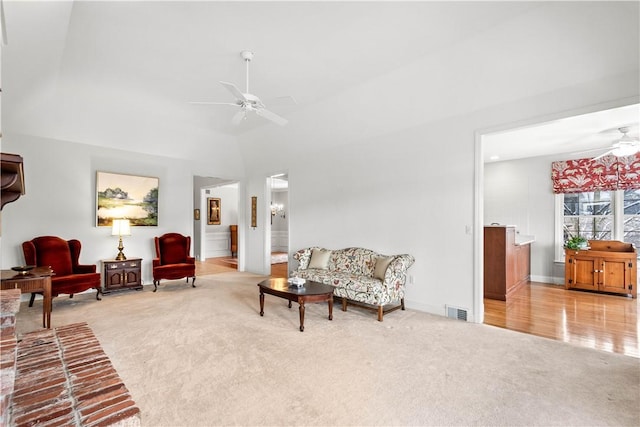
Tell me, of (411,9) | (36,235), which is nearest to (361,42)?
(411,9)

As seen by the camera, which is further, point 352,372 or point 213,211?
point 213,211

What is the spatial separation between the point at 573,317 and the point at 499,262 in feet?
3.75

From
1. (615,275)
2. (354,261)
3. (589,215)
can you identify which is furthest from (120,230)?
(589,215)

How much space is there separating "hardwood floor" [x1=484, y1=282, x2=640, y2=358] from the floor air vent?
0.87 ft

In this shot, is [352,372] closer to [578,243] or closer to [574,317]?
[574,317]

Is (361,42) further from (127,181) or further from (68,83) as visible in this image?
(127,181)

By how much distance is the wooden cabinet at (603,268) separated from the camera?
5.14 meters

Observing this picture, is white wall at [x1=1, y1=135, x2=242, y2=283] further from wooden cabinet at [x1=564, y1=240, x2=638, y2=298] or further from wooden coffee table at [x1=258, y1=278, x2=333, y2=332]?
wooden cabinet at [x1=564, y1=240, x2=638, y2=298]

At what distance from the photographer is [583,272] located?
553 centimetres

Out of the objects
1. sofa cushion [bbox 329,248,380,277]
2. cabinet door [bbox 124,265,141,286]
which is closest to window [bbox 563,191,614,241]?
sofa cushion [bbox 329,248,380,277]

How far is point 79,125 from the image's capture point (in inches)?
204

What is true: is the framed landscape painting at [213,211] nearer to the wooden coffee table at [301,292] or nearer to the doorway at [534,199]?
the wooden coffee table at [301,292]

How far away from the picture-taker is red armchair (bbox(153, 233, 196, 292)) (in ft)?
18.2

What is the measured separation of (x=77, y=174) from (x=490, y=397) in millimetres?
6583
